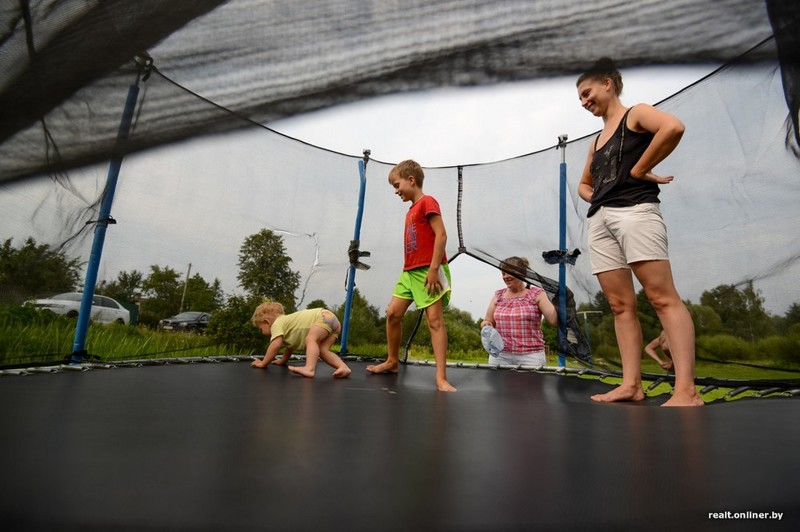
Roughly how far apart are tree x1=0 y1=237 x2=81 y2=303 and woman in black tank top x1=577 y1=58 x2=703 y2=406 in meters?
2.00

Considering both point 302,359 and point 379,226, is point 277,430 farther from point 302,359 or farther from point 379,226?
point 379,226

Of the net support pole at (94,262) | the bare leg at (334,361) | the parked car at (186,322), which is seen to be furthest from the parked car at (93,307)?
the bare leg at (334,361)

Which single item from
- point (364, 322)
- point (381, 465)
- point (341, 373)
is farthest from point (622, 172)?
point (364, 322)

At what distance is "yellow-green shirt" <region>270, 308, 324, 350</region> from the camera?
2219mm

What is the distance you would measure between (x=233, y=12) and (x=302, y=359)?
223 cm

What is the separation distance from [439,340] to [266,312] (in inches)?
45.3

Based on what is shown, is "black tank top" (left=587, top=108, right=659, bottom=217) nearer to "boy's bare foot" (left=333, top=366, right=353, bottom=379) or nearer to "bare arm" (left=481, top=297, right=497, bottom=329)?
"boy's bare foot" (left=333, top=366, right=353, bottom=379)

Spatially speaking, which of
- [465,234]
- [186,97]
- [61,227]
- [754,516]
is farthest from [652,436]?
[465,234]

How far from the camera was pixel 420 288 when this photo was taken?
192 centimetres

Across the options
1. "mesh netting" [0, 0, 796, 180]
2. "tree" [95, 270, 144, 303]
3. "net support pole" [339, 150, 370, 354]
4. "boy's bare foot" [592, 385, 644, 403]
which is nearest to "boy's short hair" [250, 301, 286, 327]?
"tree" [95, 270, 144, 303]

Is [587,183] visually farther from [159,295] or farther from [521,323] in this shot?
[159,295]

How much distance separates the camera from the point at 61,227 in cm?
170

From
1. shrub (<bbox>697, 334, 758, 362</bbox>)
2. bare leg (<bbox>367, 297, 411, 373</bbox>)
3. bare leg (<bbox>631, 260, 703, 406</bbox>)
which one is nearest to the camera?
bare leg (<bbox>631, 260, 703, 406</bbox>)

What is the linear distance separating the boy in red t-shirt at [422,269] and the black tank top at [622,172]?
64 centimetres
